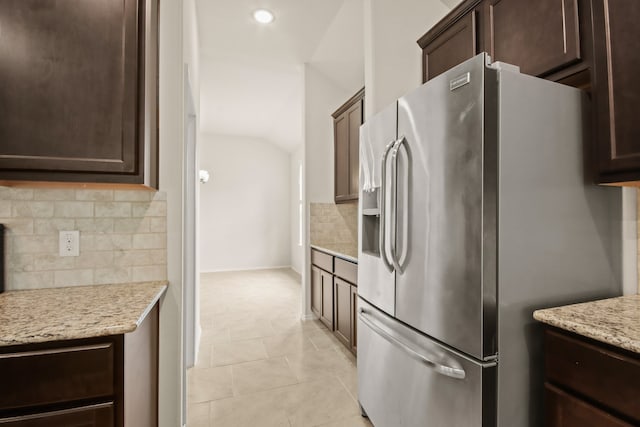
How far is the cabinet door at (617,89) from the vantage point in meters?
→ 1.10

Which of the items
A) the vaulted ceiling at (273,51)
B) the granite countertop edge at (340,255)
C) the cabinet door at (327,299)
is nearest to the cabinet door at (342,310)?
the cabinet door at (327,299)

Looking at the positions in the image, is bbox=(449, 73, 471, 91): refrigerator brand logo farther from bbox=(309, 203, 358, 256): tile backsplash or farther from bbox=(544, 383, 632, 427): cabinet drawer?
bbox=(309, 203, 358, 256): tile backsplash

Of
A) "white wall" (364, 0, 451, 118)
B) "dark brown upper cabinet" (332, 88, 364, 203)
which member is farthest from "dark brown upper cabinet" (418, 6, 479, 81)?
"dark brown upper cabinet" (332, 88, 364, 203)

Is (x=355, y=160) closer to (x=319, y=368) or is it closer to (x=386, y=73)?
(x=386, y=73)

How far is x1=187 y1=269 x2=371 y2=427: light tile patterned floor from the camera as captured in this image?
1977 millimetres

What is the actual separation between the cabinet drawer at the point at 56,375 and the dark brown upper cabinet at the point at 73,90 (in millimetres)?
636

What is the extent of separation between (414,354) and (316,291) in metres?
2.28

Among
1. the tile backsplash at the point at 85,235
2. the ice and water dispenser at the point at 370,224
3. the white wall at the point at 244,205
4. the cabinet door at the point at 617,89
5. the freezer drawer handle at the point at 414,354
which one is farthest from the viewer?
the white wall at the point at 244,205

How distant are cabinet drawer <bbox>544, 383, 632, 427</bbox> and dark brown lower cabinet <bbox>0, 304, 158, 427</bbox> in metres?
1.49

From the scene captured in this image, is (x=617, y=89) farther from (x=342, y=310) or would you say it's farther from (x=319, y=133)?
(x=319, y=133)

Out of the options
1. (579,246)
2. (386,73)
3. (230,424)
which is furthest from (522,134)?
(230,424)

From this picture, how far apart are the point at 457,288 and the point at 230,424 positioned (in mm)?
1616

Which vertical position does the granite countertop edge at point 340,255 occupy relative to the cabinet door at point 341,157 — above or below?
below

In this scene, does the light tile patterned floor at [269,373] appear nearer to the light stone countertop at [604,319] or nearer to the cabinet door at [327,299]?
the cabinet door at [327,299]
